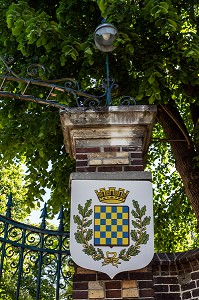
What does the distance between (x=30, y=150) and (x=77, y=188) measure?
12.7 feet

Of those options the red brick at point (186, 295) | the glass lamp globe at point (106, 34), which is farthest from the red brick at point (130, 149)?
the red brick at point (186, 295)

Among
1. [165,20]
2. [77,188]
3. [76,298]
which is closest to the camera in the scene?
[76,298]

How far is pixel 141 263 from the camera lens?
4188 mm

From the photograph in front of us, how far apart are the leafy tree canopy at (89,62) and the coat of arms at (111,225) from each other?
2066mm

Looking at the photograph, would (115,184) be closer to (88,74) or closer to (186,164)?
(88,74)

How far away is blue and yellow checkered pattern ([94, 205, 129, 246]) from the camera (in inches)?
166

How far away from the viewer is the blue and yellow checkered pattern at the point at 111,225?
13.8 feet

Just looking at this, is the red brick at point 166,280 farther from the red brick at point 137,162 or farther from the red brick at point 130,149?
the red brick at point 130,149

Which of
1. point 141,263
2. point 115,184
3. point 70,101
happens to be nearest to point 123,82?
point 70,101

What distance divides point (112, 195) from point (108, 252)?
47cm

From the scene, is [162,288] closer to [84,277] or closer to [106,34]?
[84,277]

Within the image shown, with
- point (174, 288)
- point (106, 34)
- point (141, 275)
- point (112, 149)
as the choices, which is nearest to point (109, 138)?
point (112, 149)

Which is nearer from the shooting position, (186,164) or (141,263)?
(141,263)

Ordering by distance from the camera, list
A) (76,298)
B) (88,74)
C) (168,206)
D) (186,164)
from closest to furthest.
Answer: (76,298) → (88,74) → (186,164) → (168,206)
